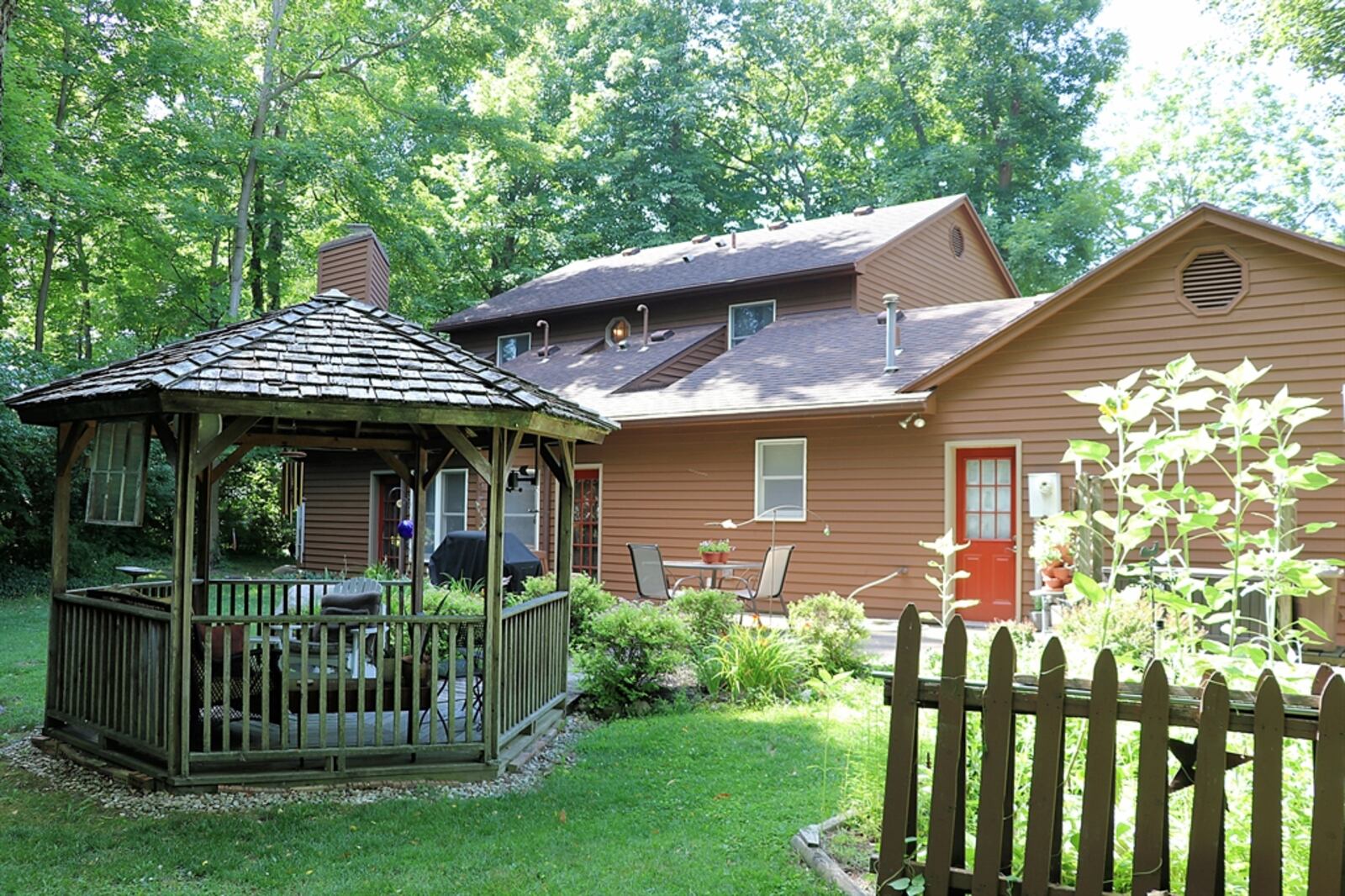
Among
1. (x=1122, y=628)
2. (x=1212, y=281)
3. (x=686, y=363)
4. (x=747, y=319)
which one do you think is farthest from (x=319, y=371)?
(x=747, y=319)

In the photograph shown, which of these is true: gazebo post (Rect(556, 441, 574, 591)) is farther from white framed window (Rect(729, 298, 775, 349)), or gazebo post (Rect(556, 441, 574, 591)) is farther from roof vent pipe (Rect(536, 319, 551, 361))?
roof vent pipe (Rect(536, 319, 551, 361))

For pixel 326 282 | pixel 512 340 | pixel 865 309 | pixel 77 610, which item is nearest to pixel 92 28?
pixel 326 282

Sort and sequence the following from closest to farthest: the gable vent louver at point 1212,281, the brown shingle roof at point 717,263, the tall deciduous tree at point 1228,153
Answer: the gable vent louver at point 1212,281 < the brown shingle roof at point 717,263 < the tall deciduous tree at point 1228,153

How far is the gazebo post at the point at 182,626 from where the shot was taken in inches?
224

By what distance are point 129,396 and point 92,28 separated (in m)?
17.3

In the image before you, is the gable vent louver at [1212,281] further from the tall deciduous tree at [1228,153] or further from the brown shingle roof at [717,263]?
the tall deciduous tree at [1228,153]

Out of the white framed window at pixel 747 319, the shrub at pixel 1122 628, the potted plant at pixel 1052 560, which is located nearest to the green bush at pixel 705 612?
the shrub at pixel 1122 628

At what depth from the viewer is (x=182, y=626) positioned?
5.71 m

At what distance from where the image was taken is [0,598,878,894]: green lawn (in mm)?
4332

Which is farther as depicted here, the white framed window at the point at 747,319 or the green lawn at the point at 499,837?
the white framed window at the point at 747,319

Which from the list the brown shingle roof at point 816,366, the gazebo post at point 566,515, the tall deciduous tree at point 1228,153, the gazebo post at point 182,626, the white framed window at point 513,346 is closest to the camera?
the gazebo post at point 182,626

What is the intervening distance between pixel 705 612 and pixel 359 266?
494 inches

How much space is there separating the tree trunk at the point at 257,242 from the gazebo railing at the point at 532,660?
60.6 feet

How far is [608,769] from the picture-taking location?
6.22 m
